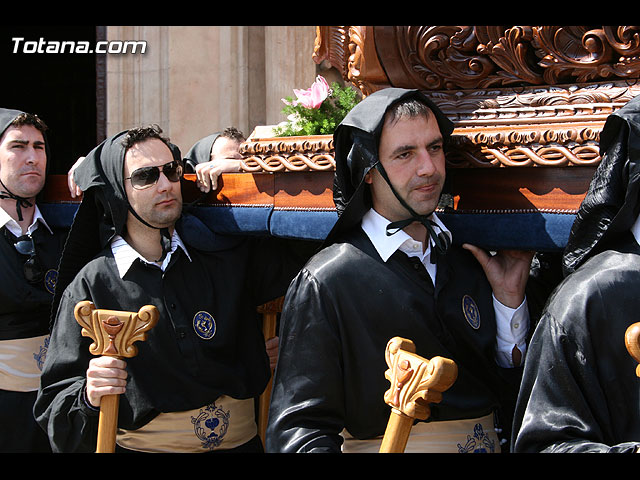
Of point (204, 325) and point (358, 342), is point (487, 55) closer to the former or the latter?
point (358, 342)

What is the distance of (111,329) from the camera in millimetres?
2719

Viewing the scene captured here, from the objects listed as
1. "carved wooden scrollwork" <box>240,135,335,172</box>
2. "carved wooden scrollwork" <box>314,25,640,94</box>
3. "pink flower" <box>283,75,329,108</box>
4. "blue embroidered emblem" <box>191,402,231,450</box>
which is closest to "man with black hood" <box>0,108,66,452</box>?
"blue embroidered emblem" <box>191,402,231,450</box>

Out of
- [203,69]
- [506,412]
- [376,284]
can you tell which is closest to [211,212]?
[376,284]

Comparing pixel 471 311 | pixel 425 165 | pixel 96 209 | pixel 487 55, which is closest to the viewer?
pixel 425 165

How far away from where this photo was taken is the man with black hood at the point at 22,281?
3760 millimetres

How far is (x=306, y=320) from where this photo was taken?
2420 mm

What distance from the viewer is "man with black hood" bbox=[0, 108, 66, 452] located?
3.76 metres

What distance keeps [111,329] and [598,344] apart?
1.50 metres

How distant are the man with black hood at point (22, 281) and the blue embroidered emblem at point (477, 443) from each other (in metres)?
2.09

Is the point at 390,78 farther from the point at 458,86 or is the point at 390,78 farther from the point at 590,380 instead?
the point at 590,380

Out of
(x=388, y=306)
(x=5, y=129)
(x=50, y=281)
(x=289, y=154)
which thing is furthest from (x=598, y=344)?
(x=5, y=129)

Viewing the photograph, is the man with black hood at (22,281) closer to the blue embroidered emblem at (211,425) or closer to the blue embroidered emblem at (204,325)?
the blue embroidered emblem at (204,325)

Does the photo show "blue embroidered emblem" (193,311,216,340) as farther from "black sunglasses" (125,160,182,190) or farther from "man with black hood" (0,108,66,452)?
"man with black hood" (0,108,66,452)

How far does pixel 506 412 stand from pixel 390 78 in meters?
1.15
